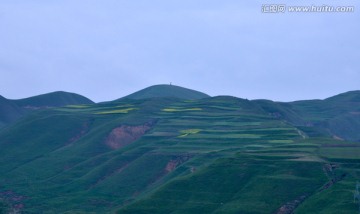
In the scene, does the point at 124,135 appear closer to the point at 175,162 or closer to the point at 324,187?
the point at 175,162

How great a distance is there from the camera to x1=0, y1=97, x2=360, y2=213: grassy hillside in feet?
298

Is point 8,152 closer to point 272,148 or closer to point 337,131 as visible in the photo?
point 272,148

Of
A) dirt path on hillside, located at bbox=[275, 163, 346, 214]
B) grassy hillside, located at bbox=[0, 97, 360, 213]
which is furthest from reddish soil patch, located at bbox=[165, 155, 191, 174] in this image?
dirt path on hillside, located at bbox=[275, 163, 346, 214]

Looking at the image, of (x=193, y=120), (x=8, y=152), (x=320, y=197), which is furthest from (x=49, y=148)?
(x=320, y=197)

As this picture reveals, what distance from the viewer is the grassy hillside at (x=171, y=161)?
9075 centimetres

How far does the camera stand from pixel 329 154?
343 ft

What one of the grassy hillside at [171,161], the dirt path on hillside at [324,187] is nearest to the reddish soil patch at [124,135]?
the grassy hillside at [171,161]

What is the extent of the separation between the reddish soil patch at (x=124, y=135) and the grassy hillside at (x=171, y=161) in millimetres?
232

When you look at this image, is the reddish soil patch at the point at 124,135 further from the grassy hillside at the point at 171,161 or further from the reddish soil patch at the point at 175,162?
the reddish soil patch at the point at 175,162

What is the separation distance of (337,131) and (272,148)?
89707 millimetres

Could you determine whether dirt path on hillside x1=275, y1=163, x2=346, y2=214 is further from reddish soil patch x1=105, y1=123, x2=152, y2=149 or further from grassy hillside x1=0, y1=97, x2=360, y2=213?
reddish soil patch x1=105, y1=123, x2=152, y2=149

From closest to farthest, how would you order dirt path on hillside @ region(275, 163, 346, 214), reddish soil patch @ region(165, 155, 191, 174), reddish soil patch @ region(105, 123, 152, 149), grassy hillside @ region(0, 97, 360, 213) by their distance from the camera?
dirt path on hillside @ region(275, 163, 346, 214) → grassy hillside @ region(0, 97, 360, 213) → reddish soil patch @ region(165, 155, 191, 174) → reddish soil patch @ region(105, 123, 152, 149)

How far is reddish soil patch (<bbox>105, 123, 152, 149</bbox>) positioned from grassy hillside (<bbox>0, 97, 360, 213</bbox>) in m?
0.23

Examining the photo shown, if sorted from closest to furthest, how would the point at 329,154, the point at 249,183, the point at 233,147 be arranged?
the point at 249,183, the point at 329,154, the point at 233,147
